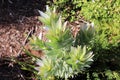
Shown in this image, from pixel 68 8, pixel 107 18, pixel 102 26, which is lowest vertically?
pixel 102 26

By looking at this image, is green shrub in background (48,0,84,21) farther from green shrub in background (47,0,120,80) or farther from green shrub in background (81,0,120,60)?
green shrub in background (81,0,120,60)

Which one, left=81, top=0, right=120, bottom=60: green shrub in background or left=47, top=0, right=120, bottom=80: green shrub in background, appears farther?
left=81, top=0, right=120, bottom=60: green shrub in background

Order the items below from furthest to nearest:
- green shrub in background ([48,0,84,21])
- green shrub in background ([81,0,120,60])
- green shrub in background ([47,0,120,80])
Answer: green shrub in background ([48,0,84,21]) → green shrub in background ([81,0,120,60]) → green shrub in background ([47,0,120,80])

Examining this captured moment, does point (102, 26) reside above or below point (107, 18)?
below

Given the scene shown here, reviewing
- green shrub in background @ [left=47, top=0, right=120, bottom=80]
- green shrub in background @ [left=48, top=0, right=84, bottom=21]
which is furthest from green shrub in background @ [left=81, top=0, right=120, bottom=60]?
green shrub in background @ [left=48, top=0, right=84, bottom=21]

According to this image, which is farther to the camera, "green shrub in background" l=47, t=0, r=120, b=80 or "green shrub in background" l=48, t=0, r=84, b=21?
"green shrub in background" l=48, t=0, r=84, b=21

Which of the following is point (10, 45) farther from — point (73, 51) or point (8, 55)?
point (73, 51)

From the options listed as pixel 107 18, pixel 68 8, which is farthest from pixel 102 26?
pixel 68 8

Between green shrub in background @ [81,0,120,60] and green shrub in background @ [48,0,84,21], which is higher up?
green shrub in background @ [48,0,84,21]

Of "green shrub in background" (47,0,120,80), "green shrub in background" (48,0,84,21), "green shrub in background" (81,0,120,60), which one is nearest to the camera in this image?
"green shrub in background" (47,0,120,80)

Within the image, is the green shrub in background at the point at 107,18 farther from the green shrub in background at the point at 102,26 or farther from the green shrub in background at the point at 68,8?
the green shrub in background at the point at 68,8

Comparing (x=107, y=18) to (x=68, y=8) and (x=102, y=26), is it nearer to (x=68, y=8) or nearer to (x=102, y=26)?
(x=102, y=26)

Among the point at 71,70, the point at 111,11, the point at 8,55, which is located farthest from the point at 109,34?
the point at 8,55
